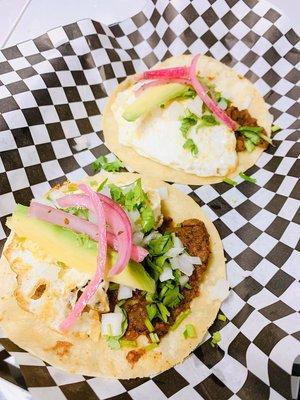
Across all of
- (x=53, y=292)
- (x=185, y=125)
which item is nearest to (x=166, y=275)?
(x=53, y=292)

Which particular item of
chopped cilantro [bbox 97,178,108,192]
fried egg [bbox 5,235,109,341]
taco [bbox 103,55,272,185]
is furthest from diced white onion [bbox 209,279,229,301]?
chopped cilantro [bbox 97,178,108,192]

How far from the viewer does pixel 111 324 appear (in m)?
2.27

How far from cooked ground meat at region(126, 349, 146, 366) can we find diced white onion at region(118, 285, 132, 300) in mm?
260

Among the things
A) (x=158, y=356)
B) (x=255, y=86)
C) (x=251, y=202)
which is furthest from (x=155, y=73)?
(x=158, y=356)

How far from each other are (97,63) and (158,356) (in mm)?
2060

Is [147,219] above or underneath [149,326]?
above

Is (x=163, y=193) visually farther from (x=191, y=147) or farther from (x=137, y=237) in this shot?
(x=137, y=237)

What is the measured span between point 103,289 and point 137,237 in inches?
13.1

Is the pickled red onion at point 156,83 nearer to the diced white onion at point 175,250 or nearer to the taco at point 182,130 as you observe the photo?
the taco at point 182,130

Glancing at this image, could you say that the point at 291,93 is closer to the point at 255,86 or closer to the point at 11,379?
the point at 255,86

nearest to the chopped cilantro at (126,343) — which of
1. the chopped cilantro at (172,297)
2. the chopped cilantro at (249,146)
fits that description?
the chopped cilantro at (172,297)

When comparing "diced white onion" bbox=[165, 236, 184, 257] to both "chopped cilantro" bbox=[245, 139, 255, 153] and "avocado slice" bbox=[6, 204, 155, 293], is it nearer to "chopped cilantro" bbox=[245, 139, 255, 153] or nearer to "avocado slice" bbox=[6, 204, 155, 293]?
"avocado slice" bbox=[6, 204, 155, 293]

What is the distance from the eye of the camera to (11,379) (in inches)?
79.5

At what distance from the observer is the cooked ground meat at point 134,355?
7.29ft
